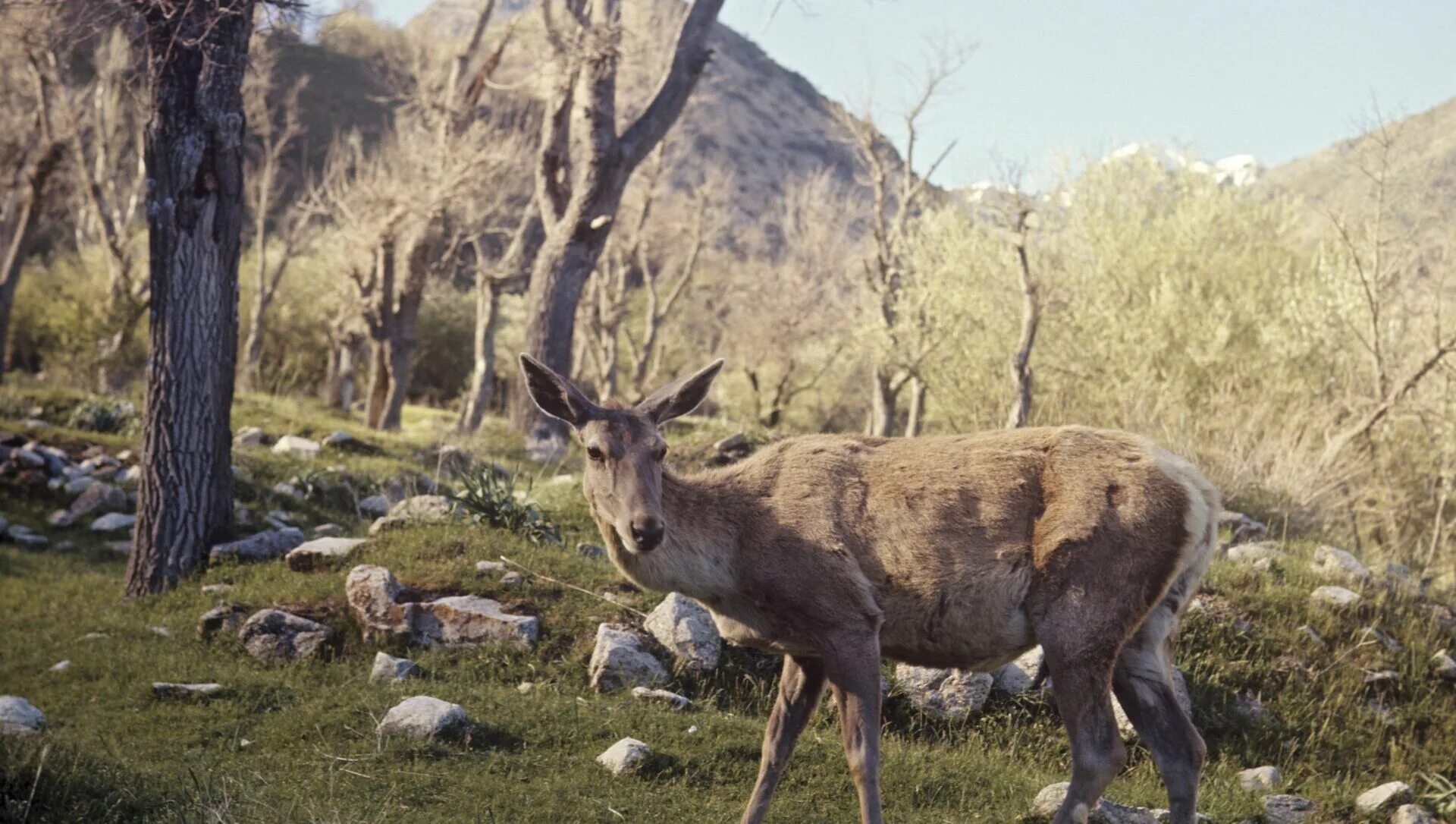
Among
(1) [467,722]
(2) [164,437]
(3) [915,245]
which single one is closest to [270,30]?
(2) [164,437]

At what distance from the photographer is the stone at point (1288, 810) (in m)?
7.17

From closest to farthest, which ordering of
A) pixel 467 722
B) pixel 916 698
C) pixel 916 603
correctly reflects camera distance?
1. pixel 916 603
2. pixel 467 722
3. pixel 916 698

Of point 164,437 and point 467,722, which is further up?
point 164,437

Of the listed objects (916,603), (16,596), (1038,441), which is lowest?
(16,596)

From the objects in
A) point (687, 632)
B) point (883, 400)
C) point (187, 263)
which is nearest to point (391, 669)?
point (687, 632)

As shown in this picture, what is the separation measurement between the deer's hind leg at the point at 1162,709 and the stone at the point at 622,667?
133 inches

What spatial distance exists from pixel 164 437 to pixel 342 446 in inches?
268

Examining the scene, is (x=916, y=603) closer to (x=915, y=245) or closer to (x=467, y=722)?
(x=467, y=722)

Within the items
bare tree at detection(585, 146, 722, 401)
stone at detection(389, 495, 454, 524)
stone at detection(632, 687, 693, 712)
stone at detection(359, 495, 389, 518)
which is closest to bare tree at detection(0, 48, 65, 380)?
bare tree at detection(585, 146, 722, 401)

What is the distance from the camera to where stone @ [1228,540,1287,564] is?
1067 cm

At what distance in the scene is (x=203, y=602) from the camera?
10.5 meters

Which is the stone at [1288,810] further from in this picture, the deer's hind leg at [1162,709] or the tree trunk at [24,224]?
the tree trunk at [24,224]

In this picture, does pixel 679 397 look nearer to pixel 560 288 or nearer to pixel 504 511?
Answer: pixel 504 511

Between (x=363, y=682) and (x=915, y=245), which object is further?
(x=915, y=245)
